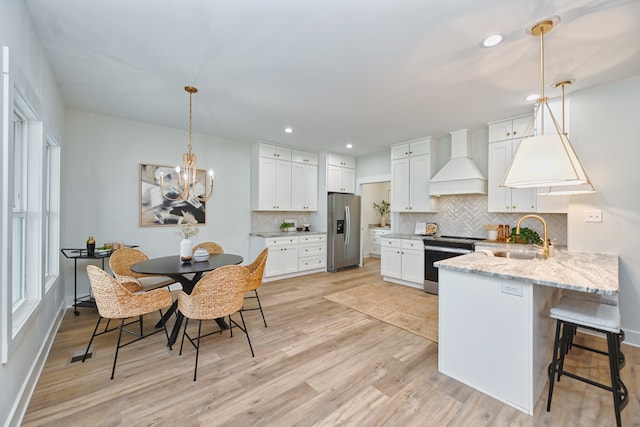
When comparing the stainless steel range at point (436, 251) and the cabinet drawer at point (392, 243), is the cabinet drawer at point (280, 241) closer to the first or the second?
the cabinet drawer at point (392, 243)

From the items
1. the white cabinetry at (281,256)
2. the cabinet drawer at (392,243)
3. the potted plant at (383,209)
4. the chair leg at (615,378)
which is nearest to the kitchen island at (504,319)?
the chair leg at (615,378)

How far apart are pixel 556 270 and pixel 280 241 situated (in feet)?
13.4

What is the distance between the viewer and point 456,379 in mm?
2143

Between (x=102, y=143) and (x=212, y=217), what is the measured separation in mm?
1868

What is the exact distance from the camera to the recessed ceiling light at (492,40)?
211 cm

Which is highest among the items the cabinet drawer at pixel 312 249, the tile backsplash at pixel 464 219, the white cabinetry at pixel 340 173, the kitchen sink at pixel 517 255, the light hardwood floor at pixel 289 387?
the white cabinetry at pixel 340 173

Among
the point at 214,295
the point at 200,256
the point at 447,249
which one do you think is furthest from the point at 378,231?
the point at 214,295

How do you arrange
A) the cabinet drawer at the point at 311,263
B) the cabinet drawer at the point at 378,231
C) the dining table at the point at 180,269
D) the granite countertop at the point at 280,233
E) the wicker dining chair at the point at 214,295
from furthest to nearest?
1. the cabinet drawer at the point at 378,231
2. the cabinet drawer at the point at 311,263
3. the granite countertop at the point at 280,233
4. the dining table at the point at 180,269
5. the wicker dining chair at the point at 214,295

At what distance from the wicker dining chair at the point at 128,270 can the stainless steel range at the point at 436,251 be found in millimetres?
3586

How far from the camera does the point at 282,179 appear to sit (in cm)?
556

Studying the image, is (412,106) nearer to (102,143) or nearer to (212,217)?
(212,217)

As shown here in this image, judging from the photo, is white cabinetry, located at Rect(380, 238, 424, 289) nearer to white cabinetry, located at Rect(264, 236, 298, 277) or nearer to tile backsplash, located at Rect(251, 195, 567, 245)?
tile backsplash, located at Rect(251, 195, 567, 245)

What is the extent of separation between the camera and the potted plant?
828cm

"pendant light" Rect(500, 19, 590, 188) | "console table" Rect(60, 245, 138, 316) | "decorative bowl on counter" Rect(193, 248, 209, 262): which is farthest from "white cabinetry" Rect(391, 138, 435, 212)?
"console table" Rect(60, 245, 138, 316)
